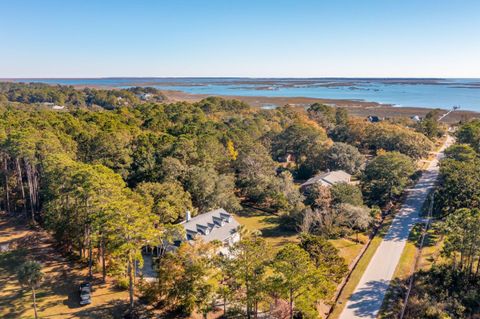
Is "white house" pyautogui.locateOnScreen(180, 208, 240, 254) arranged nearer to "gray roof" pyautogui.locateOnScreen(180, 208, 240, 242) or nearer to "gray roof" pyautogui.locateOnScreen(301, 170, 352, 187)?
"gray roof" pyautogui.locateOnScreen(180, 208, 240, 242)

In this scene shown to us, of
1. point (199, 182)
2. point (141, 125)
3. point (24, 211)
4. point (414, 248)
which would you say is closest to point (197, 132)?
point (141, 125)

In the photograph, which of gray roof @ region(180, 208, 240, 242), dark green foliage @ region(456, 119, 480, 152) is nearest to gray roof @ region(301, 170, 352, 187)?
gray roof @ region(180, 208, 240, 242)

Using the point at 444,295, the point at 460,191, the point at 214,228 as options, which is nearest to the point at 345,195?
the point at 460,191

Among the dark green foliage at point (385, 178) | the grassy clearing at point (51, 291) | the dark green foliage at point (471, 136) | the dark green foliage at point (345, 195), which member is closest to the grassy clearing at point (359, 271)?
the dark green foliage at point (345, 195)

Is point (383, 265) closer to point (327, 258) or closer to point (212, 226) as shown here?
point (327, 258)

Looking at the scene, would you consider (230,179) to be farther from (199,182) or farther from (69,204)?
(69,204)

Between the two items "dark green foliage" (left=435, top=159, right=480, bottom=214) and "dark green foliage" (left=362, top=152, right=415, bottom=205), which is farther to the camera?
"dark green foliage" (left=362, top=152, right=415, bottom=205)
